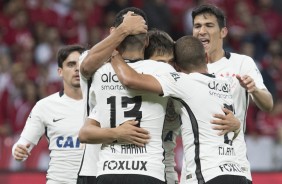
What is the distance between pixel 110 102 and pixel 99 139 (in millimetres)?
282

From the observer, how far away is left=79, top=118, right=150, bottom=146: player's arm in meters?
5.94

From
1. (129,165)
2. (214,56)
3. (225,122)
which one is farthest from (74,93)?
(225,122)

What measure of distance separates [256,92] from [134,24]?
1177mm

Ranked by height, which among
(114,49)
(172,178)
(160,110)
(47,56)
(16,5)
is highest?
(16,5)

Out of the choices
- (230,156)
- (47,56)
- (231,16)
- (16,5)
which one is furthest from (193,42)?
(231,16)

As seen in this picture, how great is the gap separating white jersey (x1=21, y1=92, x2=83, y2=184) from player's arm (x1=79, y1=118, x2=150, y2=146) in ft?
5.28

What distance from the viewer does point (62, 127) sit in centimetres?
785

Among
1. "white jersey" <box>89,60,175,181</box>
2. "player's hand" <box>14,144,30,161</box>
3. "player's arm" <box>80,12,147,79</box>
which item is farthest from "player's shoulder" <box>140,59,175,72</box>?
"player's hand" <box>14,144,30,161</box>

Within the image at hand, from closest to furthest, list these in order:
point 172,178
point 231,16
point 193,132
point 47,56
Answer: point 193,132
point 172,178
point 47,56
point 231,16

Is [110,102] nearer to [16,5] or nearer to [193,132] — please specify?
[193,132]

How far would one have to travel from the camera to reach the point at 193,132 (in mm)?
6000

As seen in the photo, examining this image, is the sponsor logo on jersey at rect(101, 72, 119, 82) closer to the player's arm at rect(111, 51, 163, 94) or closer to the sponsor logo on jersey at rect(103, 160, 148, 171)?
the player's arm at rect(111, 51, 163, 94)

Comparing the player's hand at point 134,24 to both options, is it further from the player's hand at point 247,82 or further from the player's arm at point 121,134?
the player's hand at point 247,82

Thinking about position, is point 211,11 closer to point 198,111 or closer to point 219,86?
point 219,86
